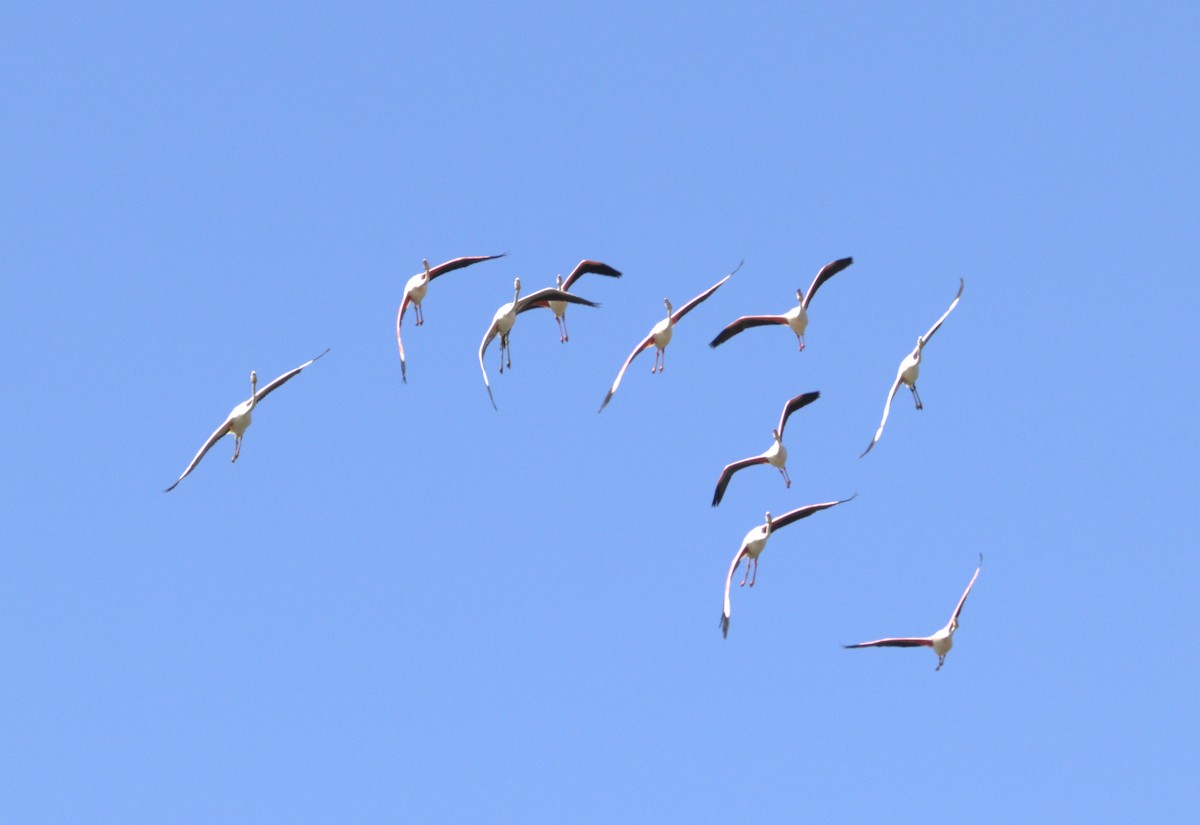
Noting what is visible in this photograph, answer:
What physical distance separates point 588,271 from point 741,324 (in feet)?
7.77

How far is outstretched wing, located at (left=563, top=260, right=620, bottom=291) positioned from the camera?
28.3 m

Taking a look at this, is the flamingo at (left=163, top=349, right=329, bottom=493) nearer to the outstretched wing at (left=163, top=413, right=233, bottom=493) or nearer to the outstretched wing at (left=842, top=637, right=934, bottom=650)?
the outstretched wing at (left=163, top=413, right=233, bottom=493)

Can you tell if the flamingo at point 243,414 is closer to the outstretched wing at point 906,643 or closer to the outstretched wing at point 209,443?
the outstretched wing at point 209,443

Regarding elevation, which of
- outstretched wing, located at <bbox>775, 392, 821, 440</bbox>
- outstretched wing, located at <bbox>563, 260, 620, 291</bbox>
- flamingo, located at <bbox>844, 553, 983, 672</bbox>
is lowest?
flamingo, located at <bbox>844, 553, 983, 672</bbox>

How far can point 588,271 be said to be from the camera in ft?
93.3

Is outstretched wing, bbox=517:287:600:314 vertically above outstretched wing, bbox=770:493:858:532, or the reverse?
outstretched wing, bbox=517:287:600:314

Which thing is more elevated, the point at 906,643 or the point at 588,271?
the point at 588,271

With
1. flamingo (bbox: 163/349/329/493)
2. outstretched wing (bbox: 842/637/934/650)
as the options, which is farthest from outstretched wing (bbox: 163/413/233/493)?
outstretched wing (bbox: 842/637/934/650)

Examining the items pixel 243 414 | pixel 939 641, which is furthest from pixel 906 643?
pixel 243 414

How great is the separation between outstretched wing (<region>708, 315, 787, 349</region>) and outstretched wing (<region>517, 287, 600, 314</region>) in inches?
97.4

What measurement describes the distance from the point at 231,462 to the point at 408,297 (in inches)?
142

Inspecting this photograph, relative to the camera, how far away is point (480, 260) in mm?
27625

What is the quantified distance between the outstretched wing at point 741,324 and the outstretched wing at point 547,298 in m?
2.47

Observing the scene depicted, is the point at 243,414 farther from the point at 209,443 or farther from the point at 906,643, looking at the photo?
the point at 906,643
